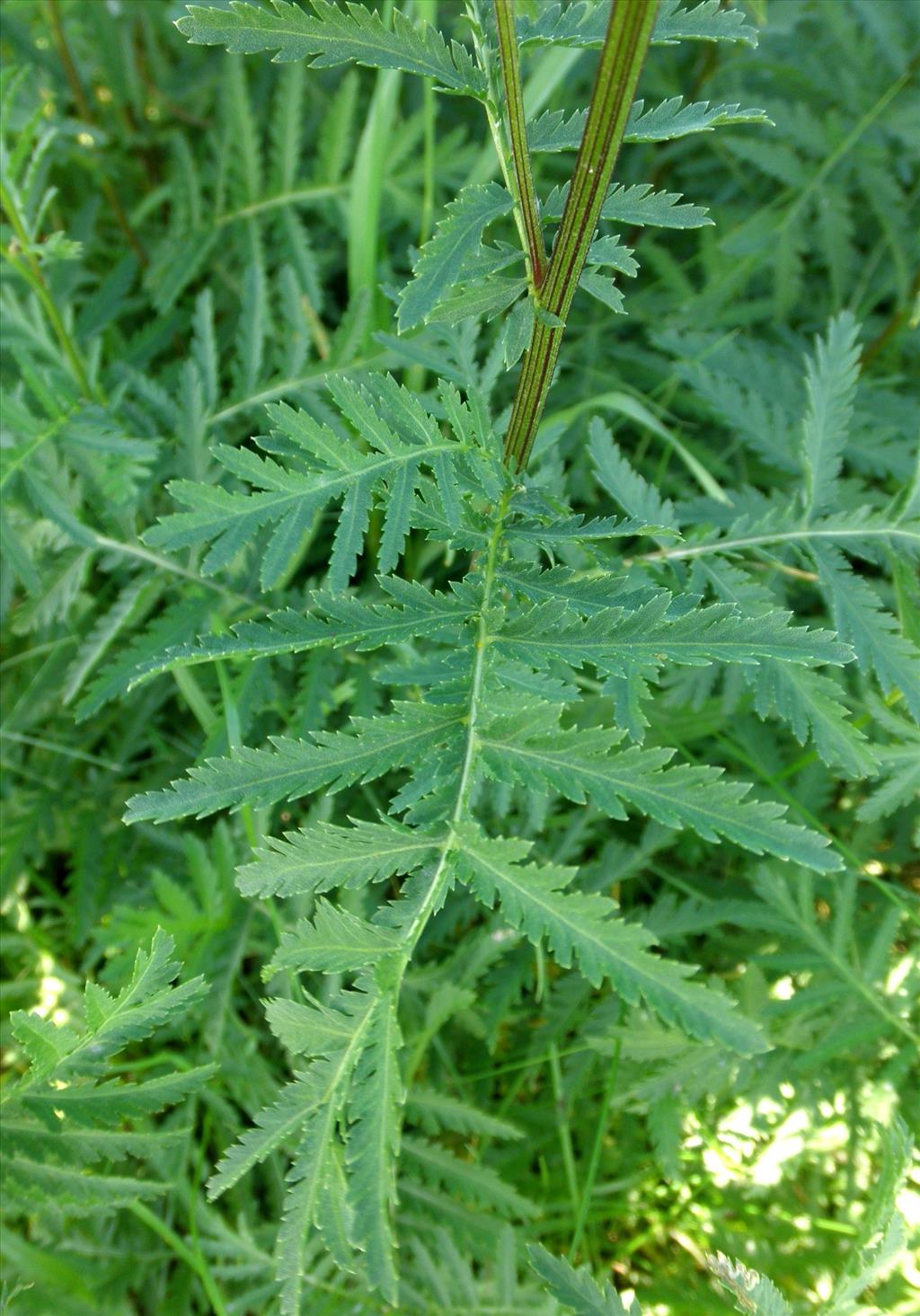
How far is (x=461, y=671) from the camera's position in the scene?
1.04 m

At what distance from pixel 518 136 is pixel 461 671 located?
1.65ft

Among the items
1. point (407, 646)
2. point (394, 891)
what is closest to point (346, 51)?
point (407, 646)

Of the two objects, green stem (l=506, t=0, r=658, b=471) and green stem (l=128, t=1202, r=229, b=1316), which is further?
green stem (l=128, t=1202, r=229, b=1316)

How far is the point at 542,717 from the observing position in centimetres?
98

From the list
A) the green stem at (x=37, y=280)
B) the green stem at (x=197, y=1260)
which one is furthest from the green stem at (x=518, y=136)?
the green stem at (x=197, y=1260)

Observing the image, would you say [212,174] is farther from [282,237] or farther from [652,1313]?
[652,1313]

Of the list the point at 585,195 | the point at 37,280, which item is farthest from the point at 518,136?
the point at 37,280

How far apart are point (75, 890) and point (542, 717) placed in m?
1.28

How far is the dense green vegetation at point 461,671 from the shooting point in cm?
95

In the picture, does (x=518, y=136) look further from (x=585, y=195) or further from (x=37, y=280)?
(x=37, y=280)

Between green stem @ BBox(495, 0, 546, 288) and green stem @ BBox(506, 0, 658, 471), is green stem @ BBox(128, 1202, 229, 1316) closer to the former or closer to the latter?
green stem @ BBox(506, 0, 658, 471)

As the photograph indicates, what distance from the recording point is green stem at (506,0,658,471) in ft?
2.67

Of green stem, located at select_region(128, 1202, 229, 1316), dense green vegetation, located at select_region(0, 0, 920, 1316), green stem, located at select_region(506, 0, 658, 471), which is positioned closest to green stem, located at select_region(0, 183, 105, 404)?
dense green vegetation, located at select_region(0, 0, 920, 1316)

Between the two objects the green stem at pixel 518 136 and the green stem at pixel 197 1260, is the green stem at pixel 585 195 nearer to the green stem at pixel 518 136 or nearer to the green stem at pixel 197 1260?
the green stem at pixel 518 136
